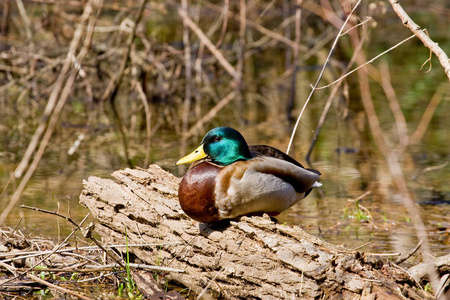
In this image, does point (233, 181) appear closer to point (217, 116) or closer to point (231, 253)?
point (231, 253)

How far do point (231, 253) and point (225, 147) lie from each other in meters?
0.59

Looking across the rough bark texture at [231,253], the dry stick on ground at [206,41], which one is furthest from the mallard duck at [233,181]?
the dry stick on ground at [206,41]

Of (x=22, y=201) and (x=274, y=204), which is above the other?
(x=274, y=204)

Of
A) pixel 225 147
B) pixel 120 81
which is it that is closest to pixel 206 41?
pixel 120 81

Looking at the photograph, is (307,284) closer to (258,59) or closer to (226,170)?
(226,170)

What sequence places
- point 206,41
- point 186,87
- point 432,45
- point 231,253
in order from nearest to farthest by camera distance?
point 432,45
point 231,253
point 206,41
point 186,87

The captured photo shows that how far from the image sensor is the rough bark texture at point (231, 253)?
3.05 m

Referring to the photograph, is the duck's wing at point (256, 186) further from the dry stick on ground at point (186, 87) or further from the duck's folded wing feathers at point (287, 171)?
the dry stick on ground at point (186, 87)

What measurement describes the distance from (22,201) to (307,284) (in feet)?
10.0

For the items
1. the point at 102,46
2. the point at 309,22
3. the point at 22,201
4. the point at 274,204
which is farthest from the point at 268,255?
the point at 309,22

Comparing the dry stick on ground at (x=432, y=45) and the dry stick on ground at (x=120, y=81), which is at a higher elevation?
the dry stick on ground at (x=432, y=45)

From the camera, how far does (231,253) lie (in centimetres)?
345

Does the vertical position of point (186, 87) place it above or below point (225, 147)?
below

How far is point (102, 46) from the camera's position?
32.4 feet
